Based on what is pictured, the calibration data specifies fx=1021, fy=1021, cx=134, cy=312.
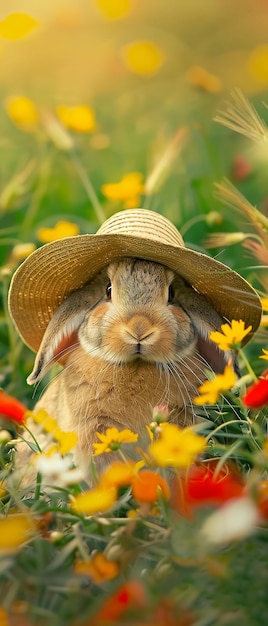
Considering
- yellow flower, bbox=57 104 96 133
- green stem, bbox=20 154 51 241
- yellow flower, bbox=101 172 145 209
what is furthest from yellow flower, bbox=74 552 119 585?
yellow flower, bbox=57 104 96 133

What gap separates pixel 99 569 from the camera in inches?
82.5

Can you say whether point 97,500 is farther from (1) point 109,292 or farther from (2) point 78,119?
(2) point 78,119

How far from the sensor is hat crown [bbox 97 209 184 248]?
3.06 meters

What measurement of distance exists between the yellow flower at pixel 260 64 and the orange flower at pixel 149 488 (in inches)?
128

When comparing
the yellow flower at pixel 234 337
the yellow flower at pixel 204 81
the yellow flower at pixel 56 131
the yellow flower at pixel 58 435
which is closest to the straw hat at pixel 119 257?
the yellow flower at pixel 234 337

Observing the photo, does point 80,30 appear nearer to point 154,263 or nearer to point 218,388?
point 154,263

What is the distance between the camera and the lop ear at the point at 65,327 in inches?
128

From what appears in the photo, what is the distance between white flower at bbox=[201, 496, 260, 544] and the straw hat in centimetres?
110

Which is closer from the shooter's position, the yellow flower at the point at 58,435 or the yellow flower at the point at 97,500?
the yellow flower at the point at 97,500

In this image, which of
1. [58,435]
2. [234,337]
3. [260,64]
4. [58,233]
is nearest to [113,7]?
[260,64]

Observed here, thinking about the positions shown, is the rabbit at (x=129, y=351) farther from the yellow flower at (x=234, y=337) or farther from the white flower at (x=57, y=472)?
the white flower at (x=57, y=472)

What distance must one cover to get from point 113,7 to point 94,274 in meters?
2.74

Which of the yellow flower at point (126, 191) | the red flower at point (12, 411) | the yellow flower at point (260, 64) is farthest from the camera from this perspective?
the yellow flower at point (260, 64)

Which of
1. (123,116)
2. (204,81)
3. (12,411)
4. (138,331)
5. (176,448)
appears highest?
(176,448)
